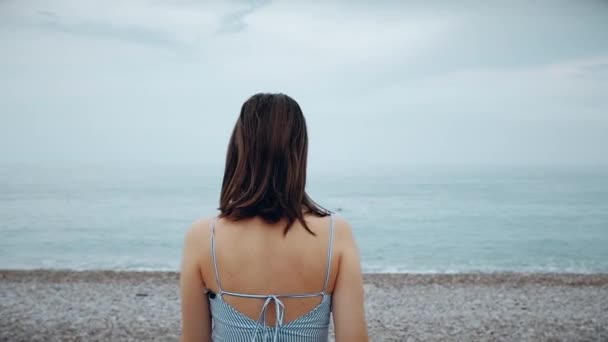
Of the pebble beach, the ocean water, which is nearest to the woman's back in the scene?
the pebble beach

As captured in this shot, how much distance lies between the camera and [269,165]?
1.34 m

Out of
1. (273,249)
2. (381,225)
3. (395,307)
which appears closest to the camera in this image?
(273,249)

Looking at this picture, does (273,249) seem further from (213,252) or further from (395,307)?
(395,307)

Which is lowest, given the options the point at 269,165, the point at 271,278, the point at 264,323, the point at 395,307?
the point at 395,307

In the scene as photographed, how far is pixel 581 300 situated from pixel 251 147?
32.4 ft

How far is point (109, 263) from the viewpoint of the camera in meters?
18.6

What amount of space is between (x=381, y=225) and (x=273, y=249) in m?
31.8

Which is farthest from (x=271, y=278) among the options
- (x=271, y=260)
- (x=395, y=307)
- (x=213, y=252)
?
(x=395, y=307)

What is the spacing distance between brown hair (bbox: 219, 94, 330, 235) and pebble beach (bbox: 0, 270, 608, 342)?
5.79m

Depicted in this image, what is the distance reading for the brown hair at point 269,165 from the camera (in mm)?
1323

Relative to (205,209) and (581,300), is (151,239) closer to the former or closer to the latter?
(205,209)

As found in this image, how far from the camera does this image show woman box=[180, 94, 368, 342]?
1323mm

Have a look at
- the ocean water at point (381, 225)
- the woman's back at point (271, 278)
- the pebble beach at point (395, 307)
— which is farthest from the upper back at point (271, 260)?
the ocean water at point (381, 225)

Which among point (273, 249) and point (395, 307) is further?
point (395, 307)
